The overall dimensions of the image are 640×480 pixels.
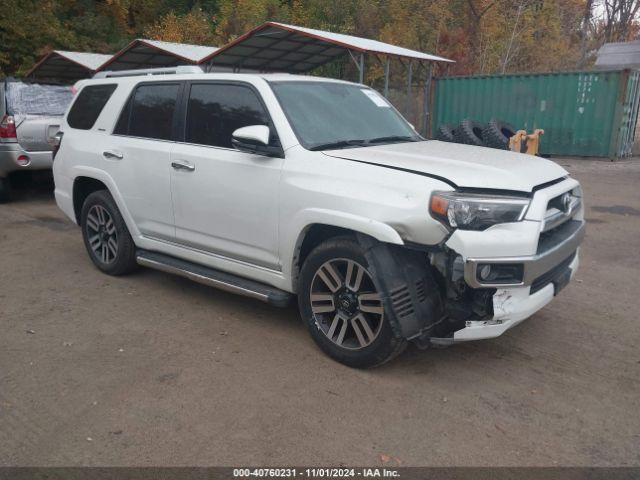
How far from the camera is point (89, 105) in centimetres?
562

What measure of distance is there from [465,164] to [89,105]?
3869 mm

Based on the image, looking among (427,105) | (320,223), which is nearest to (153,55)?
(427,105)

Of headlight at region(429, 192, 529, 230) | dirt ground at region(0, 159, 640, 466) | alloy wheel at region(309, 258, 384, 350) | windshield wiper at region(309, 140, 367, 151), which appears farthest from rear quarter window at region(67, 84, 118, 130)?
headlight at region(429, 192, 529, 230)

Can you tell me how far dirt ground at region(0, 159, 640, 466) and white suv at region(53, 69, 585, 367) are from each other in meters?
0.36

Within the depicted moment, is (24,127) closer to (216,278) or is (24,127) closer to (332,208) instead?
(216,278)

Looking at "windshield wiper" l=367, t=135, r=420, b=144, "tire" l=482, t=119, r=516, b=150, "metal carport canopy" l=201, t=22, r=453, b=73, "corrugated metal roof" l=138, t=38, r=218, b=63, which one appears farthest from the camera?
"corrugated metal roof" l=138, t=38, r=218, b=63

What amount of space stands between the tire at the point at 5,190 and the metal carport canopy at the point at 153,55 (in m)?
6.90

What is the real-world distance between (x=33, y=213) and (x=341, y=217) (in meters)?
6.62

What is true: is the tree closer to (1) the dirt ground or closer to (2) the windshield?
(1) the dirt ground

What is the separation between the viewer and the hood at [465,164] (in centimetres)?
334

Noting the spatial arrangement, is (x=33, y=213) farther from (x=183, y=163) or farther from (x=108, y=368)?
(x=108, y=368)

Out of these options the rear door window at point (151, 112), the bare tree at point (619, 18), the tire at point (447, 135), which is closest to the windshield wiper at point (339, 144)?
the rear door window at point (151, 112)

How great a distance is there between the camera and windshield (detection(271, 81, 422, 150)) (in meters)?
4.06

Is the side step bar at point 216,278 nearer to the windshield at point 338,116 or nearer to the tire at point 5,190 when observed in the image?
the windshield at point 338,116
